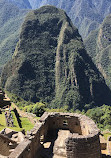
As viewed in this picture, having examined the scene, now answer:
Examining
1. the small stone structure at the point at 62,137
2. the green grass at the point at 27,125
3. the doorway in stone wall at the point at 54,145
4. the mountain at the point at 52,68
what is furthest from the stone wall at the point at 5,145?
the mountain at the point at 52,68

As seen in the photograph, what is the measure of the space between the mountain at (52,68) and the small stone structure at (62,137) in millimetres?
82842

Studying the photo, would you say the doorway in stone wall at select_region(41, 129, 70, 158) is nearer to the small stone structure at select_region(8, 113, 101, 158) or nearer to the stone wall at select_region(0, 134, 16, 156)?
A: the small stone structure at select_region(8, 113, 101, 158)

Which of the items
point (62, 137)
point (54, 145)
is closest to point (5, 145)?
point (54, 145)

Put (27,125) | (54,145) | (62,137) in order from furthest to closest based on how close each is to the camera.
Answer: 1. (27,125)
2. (62,137)
3. (54,145)

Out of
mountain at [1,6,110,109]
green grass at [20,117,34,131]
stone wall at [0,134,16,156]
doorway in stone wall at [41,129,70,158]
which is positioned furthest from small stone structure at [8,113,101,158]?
mountain at [1,6,110,109]

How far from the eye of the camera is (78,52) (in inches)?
4769

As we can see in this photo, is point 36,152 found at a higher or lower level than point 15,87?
higher

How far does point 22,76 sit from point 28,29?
37101mm

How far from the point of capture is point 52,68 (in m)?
123

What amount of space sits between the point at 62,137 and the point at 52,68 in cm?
10857

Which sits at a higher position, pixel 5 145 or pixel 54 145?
pixel 5 145

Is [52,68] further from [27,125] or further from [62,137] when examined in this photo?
[62,137]

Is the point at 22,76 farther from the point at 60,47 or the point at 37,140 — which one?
the point at 37,140

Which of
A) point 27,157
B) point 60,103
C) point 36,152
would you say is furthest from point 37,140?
point 60,103
